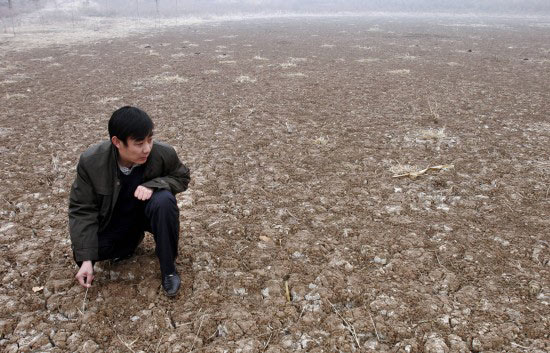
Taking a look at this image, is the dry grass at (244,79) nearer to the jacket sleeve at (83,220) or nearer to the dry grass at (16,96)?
the dry grass at (16,96)

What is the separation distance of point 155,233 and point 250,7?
95.4m

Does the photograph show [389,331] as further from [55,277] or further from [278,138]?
[278,138]

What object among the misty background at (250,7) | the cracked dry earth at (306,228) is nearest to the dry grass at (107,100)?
the cracked dry earth at (306,228)

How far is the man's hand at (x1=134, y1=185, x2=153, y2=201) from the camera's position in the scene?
285 cm

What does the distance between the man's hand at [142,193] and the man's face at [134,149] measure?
0.22m

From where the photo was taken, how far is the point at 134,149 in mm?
2816

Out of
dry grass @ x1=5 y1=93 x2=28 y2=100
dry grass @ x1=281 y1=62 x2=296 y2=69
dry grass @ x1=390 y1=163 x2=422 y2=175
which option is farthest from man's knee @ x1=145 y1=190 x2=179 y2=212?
dry grass @ x1=281 y1=62 x2=296 y2=69

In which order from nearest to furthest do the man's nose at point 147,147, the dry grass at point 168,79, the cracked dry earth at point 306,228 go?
the man's nose at point 147,147
the cracked dry earth at point 306,228
the dry grass at point 168,79

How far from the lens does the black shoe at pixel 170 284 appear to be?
323 cm

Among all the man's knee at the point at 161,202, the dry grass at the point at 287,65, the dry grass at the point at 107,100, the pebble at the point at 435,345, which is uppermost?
the dry grass at the point at 287,65

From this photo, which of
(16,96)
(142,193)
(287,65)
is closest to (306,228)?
(142,193)

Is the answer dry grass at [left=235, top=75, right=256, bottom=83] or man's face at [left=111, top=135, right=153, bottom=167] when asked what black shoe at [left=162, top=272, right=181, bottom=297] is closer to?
man's face at [left=111, top=135, right=153, bottom=167]

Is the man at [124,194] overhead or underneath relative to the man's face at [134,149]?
underneath

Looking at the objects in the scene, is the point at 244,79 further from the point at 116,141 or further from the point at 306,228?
the point at 116,141
